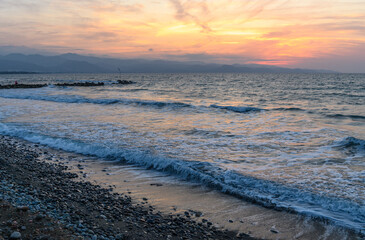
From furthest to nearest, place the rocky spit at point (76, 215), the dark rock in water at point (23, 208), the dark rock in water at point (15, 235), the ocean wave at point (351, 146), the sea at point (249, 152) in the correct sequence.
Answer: the ocean wave at point (351, 146)
the sea at point (249, 152)
the dark rock in water at point (23, 208)
the rocky spit at point (76, 215)
the dark rock in water at point (15, 235)

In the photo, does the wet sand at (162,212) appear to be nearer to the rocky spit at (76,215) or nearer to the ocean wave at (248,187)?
the rocky spit at (76,215)

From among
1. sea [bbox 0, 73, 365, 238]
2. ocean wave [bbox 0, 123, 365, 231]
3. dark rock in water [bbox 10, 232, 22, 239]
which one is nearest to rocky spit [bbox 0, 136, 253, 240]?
dark rock in water [bbox 10, 232, 22, 239]

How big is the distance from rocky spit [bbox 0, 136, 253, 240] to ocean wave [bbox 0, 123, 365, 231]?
1850 millimetres

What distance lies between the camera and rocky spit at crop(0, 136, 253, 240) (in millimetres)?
4348

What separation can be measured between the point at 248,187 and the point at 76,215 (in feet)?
14.8

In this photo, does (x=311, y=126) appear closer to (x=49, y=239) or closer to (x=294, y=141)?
(x=294, y=141)

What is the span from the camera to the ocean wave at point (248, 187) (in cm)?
600

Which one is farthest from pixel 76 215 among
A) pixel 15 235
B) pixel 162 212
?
pixel 162 212

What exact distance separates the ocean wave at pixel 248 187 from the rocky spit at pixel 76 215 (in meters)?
1.85

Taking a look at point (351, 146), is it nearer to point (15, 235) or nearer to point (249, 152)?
point (249, 152)

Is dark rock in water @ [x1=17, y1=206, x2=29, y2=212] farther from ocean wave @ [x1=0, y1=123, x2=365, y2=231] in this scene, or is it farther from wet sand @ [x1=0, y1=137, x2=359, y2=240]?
ocean wave @ [x1=0, y1=123, x2=365, y2=231]

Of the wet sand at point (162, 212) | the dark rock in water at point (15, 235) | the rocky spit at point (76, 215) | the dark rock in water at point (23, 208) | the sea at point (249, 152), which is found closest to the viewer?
the dark rock in water at point (15, 235)

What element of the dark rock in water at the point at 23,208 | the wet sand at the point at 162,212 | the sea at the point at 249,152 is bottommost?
the wet sand at the point at 162,212

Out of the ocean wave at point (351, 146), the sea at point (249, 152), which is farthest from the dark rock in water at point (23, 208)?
the ocean wave at point (351, 146)
